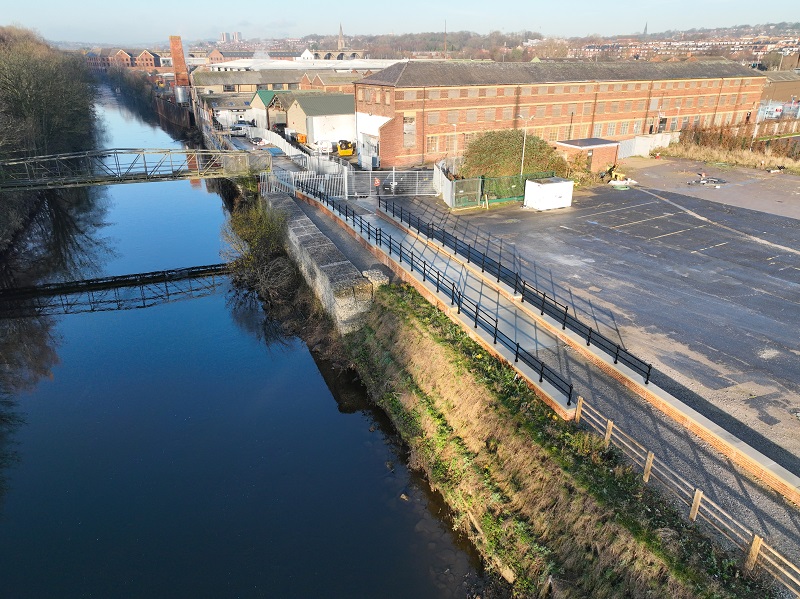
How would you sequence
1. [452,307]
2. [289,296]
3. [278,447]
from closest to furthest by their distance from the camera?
1. [278,447]
2. [452,307]
3. [289,296]

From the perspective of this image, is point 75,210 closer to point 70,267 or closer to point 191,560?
point 70,267

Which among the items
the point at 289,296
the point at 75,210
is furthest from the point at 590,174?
the point at 75,210

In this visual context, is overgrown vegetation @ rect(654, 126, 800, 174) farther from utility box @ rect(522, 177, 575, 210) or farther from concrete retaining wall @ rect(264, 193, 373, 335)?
concrete retaining wall @ rect(264, 193, 373, 335)

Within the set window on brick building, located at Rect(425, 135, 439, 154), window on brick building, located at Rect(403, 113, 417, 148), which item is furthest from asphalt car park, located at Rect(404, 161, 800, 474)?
window on brick building, located at Rect(425, 135, 439, 154)

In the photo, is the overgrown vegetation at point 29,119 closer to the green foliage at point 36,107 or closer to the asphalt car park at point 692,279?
the green foliage at point 36,107

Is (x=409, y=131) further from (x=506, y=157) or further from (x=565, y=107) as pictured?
(x=565, y=107)

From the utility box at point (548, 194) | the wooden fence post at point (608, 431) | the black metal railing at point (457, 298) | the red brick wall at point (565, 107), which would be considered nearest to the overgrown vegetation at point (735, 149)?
the red brick wall at point (565, 107)
